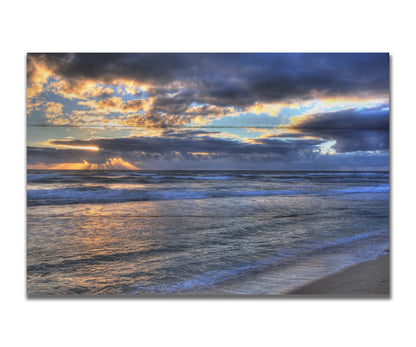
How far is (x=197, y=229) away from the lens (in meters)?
2.33

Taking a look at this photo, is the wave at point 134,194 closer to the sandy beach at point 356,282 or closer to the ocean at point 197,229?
the ocean at point 197,229

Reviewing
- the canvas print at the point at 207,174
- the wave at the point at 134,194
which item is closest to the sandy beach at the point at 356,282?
the canvas print at the point at 207,174

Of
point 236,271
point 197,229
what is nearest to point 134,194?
point 197,229

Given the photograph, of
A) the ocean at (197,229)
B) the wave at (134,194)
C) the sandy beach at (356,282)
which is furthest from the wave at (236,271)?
the wave at (134,194)

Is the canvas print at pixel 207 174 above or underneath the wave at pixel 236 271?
above

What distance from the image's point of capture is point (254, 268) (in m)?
2.24

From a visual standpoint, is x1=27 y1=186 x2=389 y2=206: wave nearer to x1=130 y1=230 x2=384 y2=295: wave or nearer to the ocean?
the ocean

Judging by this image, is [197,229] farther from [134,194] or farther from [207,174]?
→ [134,194]

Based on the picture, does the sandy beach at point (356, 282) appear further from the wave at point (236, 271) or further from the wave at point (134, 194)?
the wave at point (134, 194)

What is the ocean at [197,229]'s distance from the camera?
2.19m

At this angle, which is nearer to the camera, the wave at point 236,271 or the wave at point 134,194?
the wave at point 236,271
